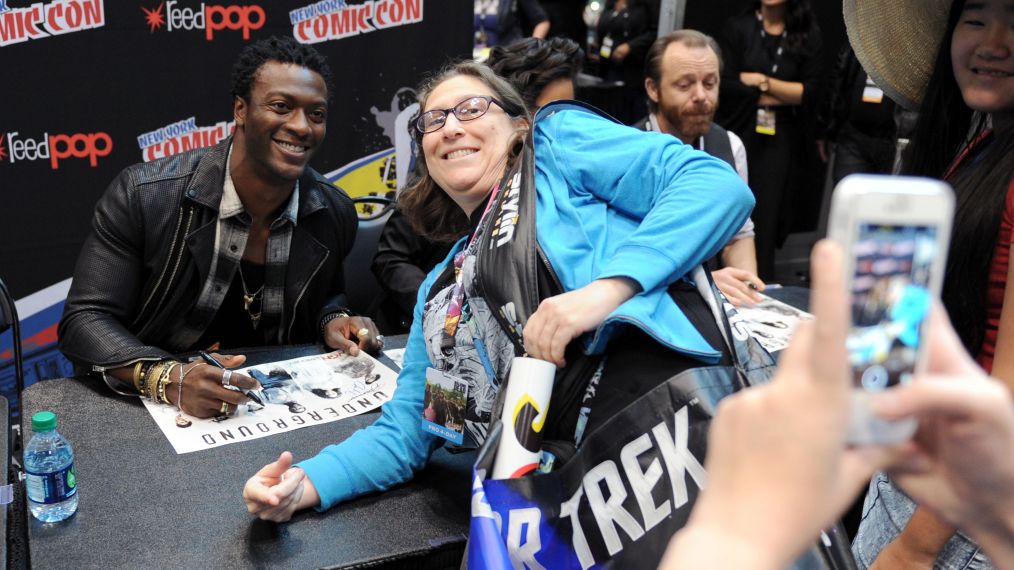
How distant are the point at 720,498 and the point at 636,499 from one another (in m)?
0.53

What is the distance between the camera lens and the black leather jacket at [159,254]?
2.06m

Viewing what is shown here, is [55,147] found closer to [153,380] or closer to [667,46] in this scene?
[153,380]

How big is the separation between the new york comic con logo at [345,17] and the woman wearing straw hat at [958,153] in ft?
7.98

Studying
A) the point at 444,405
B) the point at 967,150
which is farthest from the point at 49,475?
the point at 967,150

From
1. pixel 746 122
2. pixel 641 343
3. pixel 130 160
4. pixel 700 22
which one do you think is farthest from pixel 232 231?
pixel 700 22

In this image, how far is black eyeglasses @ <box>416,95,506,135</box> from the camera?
1.70 meters

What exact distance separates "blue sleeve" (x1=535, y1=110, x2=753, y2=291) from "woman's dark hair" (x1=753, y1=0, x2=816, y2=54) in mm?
3340

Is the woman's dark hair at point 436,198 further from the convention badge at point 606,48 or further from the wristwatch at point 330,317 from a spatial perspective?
the convention badge at point 606,48

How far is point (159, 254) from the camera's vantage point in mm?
2180

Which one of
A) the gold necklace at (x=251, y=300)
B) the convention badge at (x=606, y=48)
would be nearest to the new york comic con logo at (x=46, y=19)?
the gold necklace at (x=251, y=300)

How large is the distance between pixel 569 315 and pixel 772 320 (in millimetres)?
1269

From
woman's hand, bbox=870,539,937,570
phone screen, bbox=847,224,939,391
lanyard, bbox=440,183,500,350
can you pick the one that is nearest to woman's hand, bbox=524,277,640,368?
lanyard, bbox=440,183,500,350

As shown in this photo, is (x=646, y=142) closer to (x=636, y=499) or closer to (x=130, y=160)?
(x=636, y=499)

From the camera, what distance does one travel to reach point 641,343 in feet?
4.07
